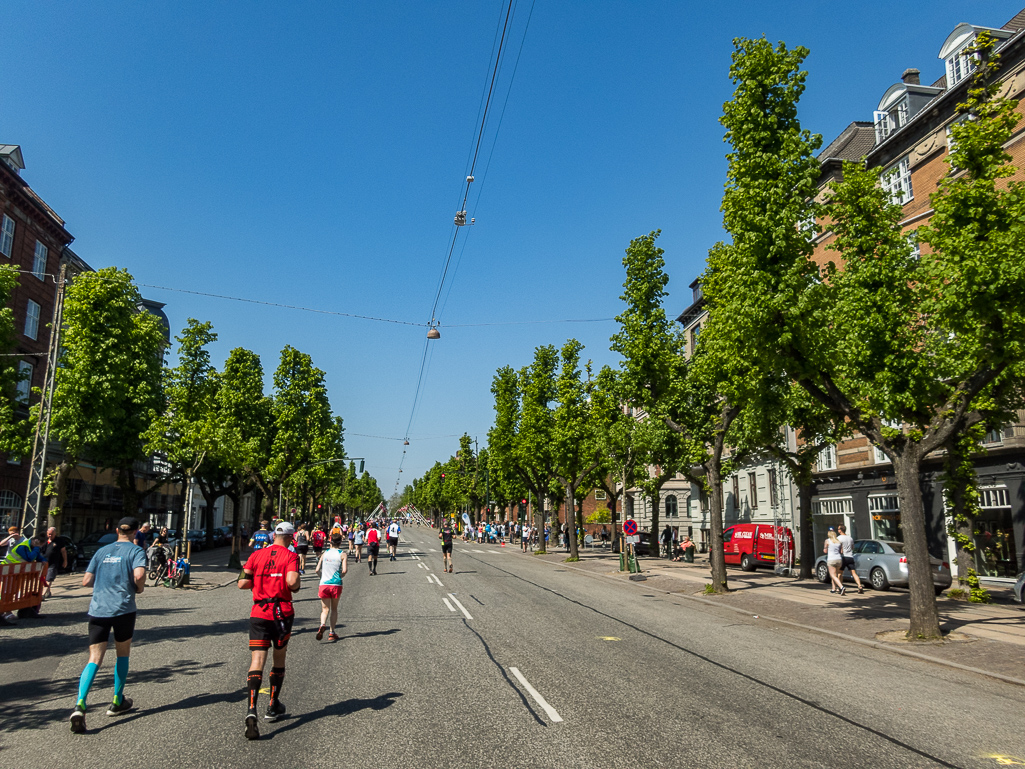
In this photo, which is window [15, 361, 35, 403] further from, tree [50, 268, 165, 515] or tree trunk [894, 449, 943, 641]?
tree trunk [894, 449, 943, 641]

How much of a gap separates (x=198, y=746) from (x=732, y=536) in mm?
28843

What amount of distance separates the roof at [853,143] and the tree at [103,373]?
32006 mm

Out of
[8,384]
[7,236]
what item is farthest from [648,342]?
[7,236]

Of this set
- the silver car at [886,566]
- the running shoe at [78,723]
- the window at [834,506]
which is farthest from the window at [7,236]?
the window at [834,506]

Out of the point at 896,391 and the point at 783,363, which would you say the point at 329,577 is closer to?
the point at 783,363

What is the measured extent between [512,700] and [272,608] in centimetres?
271

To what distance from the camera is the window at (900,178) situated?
26.0 meters

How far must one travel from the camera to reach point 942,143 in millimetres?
24281

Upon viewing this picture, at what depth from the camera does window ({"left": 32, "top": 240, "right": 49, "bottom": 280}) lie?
35.5m

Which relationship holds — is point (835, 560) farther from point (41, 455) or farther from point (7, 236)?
point (7, 236)

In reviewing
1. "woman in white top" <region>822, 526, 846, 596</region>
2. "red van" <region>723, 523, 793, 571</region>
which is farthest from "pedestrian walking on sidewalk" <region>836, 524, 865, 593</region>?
"red van" <region>723, 523, 793, 571</region>

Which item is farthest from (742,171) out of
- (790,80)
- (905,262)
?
(905,262)

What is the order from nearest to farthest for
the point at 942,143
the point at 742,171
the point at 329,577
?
the point at 329,577, the point at 742,171, the point at 942,143

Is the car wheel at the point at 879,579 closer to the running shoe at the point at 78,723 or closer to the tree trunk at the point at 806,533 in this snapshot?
the tree trunk at the point at 806,533
